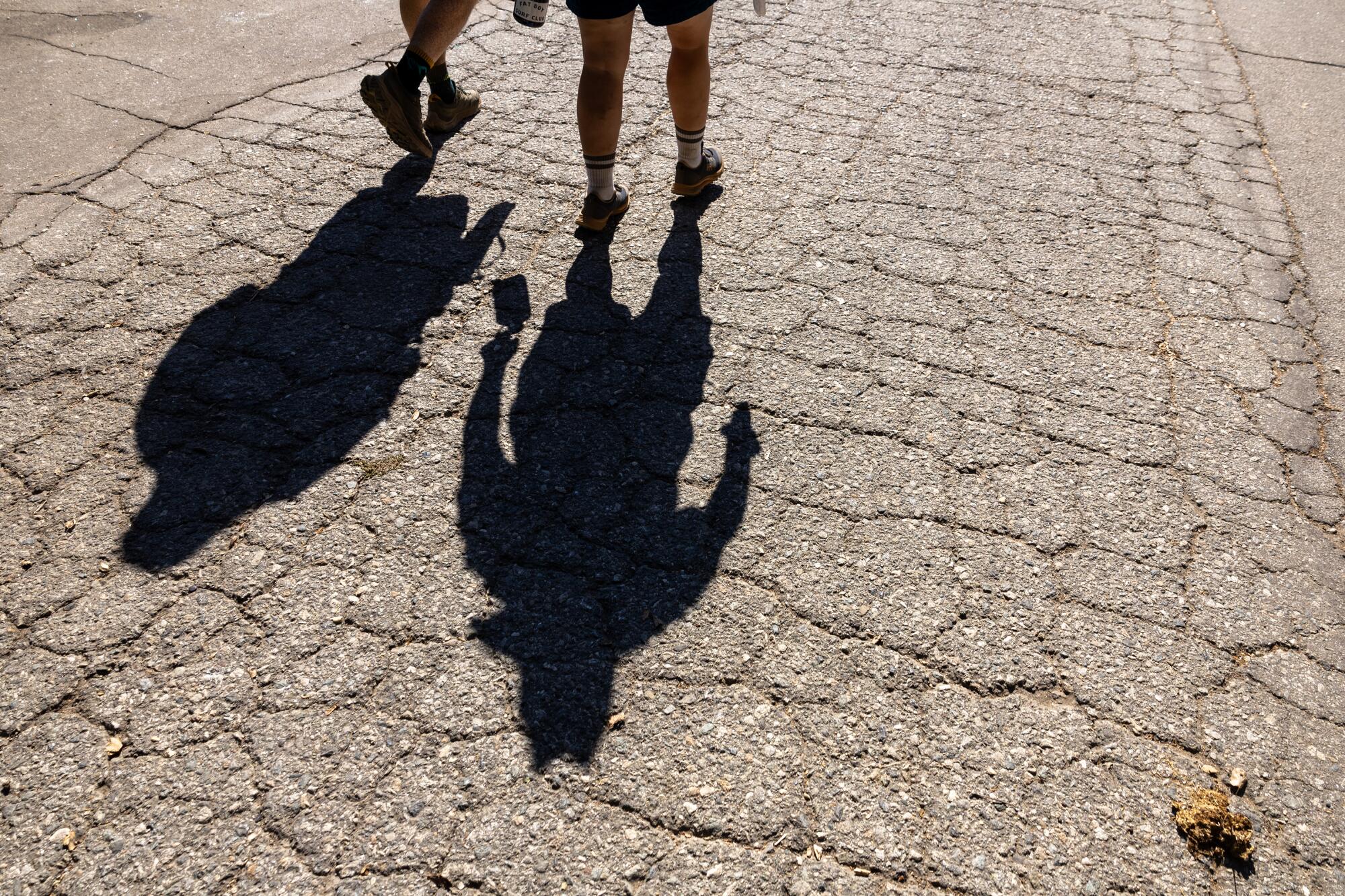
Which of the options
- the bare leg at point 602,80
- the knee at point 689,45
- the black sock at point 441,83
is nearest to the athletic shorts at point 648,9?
the bare leg at point 602,80

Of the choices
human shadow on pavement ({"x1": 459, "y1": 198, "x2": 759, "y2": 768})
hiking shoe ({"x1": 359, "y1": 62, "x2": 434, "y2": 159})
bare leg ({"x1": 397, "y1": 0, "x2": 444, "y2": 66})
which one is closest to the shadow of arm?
human shadow on pavement ({"x1": 459, "y1": 198, "x2": 759, "y2": 768})

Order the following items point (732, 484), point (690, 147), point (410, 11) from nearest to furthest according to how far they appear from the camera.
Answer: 1. point (732, 484)
2. point (690, 147)
3. point (410, 11)

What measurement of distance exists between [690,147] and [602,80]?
0.52 m

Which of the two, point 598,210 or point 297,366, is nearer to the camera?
point 297,366

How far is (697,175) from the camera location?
3.43 meters

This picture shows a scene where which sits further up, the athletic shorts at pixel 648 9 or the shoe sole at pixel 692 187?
the athletic shorts at pixel 648 9

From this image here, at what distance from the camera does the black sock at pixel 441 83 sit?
12.1 ft

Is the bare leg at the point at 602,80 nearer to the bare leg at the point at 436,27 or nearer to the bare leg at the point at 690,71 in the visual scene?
the bare leg at the point at 690,71

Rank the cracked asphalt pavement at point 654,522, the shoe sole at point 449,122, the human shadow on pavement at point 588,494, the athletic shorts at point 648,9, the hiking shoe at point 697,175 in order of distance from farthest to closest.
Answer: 1. the shoe sole at point 449,122
2. the hiking shoe at point 697,175
3. the athletic shorts at point 648,9
4. the human shadow on pavement at point 588,494
5. the cracked asphalt pavement at point 654,522

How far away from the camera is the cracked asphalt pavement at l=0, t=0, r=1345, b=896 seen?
1.71 m

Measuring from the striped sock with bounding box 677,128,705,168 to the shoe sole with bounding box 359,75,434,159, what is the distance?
3.04 feet

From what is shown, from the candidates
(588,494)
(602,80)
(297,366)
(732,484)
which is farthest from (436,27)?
(732,484)

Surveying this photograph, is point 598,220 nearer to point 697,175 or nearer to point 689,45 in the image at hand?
point 697,175

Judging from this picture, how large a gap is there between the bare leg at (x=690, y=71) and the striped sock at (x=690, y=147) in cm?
2
